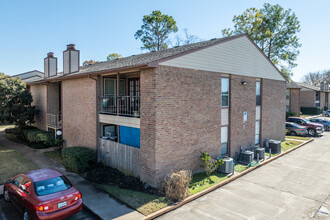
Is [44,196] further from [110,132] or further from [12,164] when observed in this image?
[12,164]

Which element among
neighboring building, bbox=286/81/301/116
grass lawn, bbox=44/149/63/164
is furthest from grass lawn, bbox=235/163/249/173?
neighboring building, bbox=286/81/301/116

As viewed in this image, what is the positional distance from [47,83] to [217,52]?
43.8ft

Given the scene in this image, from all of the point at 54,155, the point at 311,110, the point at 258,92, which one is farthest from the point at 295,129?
the point at 311,110

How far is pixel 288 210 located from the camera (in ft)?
25.5

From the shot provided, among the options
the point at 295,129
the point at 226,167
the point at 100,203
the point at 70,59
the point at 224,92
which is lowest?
the point at 100,203

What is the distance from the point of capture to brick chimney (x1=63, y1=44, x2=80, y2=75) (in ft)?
53.4

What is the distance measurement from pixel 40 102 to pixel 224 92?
50.9ft

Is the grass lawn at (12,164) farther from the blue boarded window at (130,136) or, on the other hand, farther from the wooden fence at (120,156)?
the blue boarded window at (130,136)

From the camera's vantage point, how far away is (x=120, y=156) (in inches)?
430

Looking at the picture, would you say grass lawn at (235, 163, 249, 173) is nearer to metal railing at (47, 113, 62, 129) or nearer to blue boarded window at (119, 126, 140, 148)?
blue boarded window at (119, 126, 140, 148)

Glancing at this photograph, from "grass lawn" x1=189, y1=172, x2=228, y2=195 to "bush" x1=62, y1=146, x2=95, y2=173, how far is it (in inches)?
221

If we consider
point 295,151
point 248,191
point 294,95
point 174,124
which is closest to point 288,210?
point 248,191

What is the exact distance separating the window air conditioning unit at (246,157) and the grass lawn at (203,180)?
9.13 feet

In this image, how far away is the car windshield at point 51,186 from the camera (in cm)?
656
